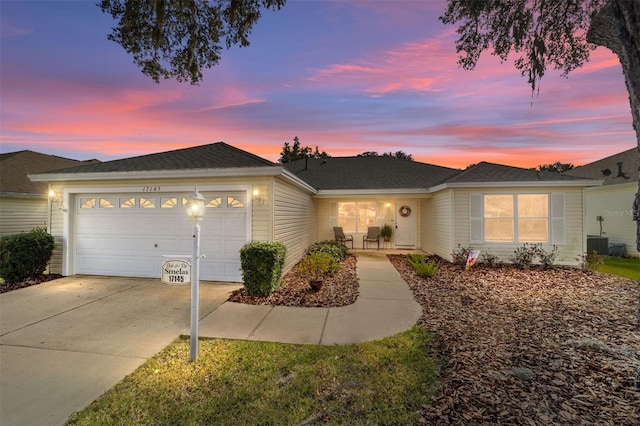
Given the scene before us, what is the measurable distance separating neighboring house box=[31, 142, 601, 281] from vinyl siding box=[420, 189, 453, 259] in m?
0.04

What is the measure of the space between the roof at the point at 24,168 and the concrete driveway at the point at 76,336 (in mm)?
5576

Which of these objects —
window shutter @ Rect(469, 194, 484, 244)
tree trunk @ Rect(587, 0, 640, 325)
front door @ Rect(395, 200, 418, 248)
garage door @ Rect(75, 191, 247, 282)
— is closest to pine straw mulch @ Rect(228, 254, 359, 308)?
garage door @ Rect(75, 191, 247, 282)

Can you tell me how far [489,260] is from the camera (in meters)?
8.09

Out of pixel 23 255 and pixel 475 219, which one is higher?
pixel 475 219

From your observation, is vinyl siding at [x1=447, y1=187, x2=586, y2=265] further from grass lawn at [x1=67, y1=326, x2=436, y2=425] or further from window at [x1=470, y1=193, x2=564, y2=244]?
grass lawn at [x1=67, y1=326, x2=436, y2=425]

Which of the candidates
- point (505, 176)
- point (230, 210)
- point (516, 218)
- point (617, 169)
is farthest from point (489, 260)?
point (617, 169)

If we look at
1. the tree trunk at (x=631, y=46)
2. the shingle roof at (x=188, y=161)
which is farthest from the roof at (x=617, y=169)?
the shingle roof at (x=188, y=161)

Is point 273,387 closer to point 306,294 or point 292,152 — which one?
point 306,294

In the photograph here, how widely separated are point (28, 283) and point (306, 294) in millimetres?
6477

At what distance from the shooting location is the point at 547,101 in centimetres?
779

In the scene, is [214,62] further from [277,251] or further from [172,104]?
[277,251]

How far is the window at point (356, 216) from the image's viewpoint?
12.3 meters

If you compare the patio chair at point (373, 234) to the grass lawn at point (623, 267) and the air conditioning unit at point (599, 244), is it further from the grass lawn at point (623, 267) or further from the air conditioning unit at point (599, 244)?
the air conditioning unit at point (599, 244)

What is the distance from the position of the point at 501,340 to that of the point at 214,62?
7492mm
